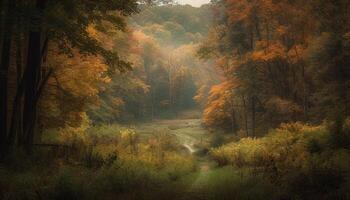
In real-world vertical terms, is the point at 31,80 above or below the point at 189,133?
above

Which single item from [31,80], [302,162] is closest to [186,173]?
[302,162]

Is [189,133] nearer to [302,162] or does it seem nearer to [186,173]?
[186,173]

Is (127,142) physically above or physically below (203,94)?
below

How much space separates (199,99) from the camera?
43.8 metres

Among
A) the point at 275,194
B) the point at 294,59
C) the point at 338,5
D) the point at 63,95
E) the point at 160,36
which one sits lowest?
the point at 275,194

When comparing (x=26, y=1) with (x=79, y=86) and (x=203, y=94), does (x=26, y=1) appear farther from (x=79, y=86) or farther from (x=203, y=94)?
(x=203, y=94)

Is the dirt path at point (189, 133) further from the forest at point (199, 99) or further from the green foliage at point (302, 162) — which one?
the green foliage at point (302, 162)

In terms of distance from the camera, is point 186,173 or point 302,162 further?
point 186,173

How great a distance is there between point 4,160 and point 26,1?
5.93 meters

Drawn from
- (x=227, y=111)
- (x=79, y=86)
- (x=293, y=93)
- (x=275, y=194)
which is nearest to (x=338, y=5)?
(x=293, y=93)

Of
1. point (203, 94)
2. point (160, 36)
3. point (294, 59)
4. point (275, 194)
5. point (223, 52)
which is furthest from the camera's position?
point (160, 36)

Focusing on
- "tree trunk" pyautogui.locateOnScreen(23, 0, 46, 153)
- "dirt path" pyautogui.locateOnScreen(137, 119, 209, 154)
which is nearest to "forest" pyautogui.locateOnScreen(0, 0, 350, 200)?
"tree trunk" pyautogui.locateOnScreen(23, 0, 46, 153)

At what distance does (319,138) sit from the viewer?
14898 mm

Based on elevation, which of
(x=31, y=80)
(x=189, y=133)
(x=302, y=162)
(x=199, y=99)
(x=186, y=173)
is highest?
(x=199, y=99)
